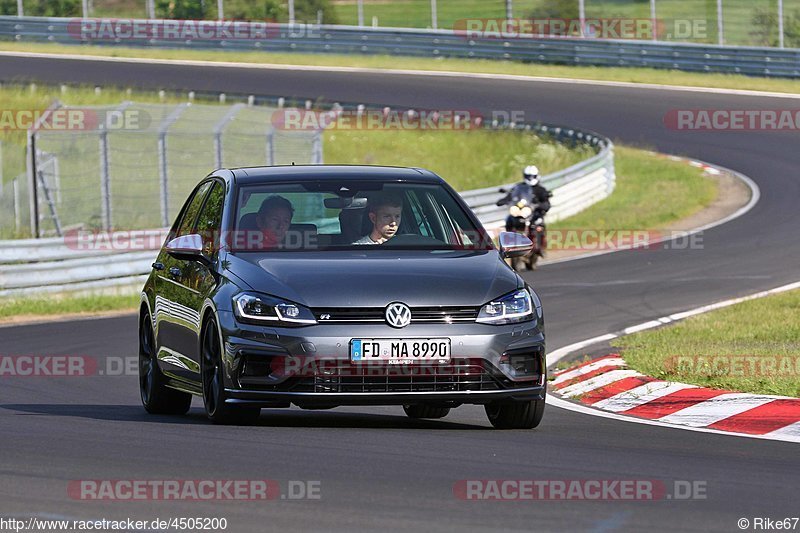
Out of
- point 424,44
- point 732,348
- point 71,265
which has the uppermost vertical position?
point 424,44

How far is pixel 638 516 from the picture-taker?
6.50 m

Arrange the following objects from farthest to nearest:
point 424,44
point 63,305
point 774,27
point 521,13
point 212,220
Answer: point 424,44, point 521,13, point 774,27, point 63,305, point 212,220

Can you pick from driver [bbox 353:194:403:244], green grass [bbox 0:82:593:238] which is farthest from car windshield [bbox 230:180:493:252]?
green grass [bbox 0:82:593:238]

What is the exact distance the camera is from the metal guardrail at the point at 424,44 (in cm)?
4494

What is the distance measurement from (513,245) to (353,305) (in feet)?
4.69

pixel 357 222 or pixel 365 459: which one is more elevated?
pixel 357 222

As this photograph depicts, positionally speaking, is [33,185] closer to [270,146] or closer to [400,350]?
[270,146]

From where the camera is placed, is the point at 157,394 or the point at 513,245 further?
the point at 157,394

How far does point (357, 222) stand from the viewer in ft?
32.3

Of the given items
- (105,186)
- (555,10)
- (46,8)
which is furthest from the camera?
(46,8)

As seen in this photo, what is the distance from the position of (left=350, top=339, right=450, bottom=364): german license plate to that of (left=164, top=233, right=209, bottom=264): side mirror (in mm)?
1430

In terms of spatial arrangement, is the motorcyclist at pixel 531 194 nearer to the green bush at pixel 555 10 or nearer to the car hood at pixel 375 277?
the car hood at pixel 375 277

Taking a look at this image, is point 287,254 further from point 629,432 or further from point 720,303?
point 720,303

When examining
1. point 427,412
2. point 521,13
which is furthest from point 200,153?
point 521,13
